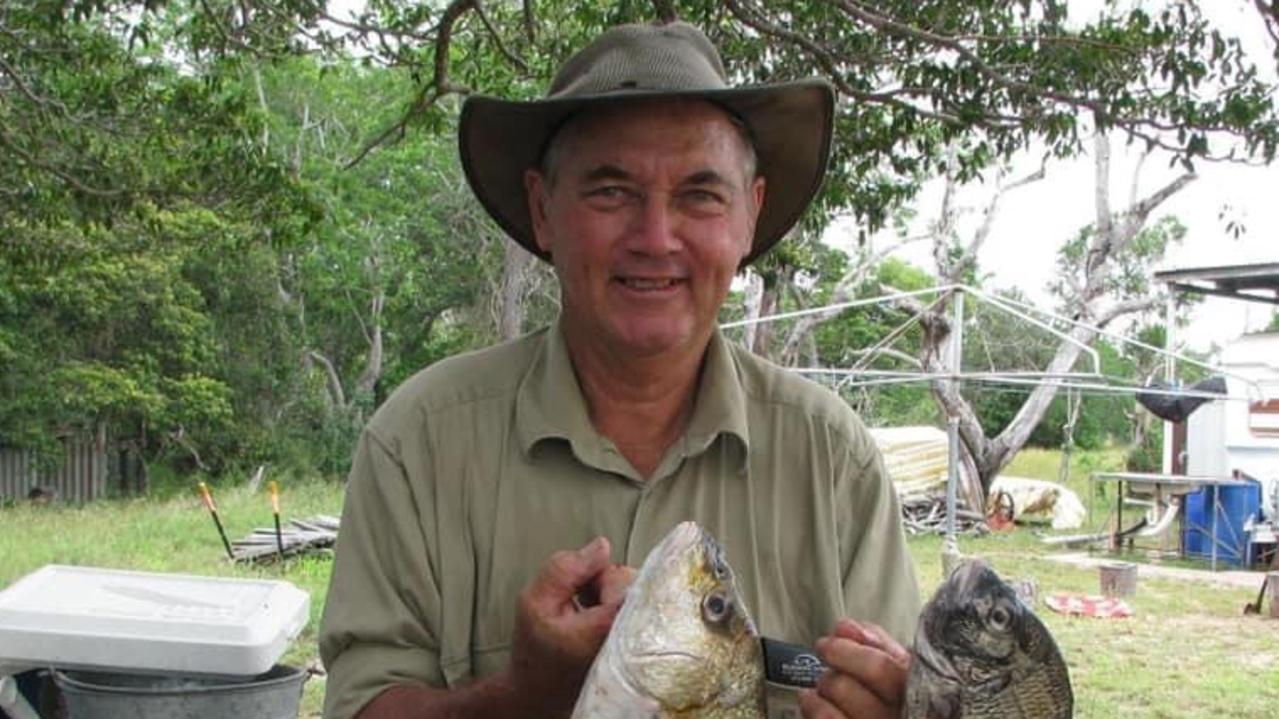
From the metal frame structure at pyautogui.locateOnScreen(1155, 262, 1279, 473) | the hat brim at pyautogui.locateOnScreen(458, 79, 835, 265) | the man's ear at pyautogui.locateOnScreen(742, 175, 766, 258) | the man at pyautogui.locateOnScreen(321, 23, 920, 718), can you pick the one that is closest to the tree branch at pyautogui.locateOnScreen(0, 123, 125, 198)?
the hat brim at pyautogui.locateOnScreen(458, 79, 835, 265)

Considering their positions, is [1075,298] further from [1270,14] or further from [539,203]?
[539,203]

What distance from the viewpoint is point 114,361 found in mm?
25656

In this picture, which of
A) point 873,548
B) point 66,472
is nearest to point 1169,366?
point 873,548

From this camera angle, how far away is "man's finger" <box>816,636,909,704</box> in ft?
6.11

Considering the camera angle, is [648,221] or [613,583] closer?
[613,583]

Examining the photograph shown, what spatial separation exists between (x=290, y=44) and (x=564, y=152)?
6.73m

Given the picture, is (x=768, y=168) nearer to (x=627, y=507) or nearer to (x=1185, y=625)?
(x=627, y=507)

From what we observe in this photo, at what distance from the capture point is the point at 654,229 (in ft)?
7.45

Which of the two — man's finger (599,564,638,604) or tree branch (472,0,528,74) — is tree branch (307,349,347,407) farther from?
Answer: man's finger (599,564,638,604)

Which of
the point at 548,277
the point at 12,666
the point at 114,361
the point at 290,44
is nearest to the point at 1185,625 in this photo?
the point at 290,44

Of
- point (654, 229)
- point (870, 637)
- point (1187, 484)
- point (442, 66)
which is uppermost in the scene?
point (442, 66)

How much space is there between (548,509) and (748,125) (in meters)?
0.80

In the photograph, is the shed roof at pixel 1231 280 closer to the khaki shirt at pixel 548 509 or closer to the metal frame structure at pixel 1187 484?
the metal frame structure at pixel 1187 484

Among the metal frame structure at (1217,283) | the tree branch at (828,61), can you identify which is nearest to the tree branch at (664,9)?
the tree branch at (828,61)
